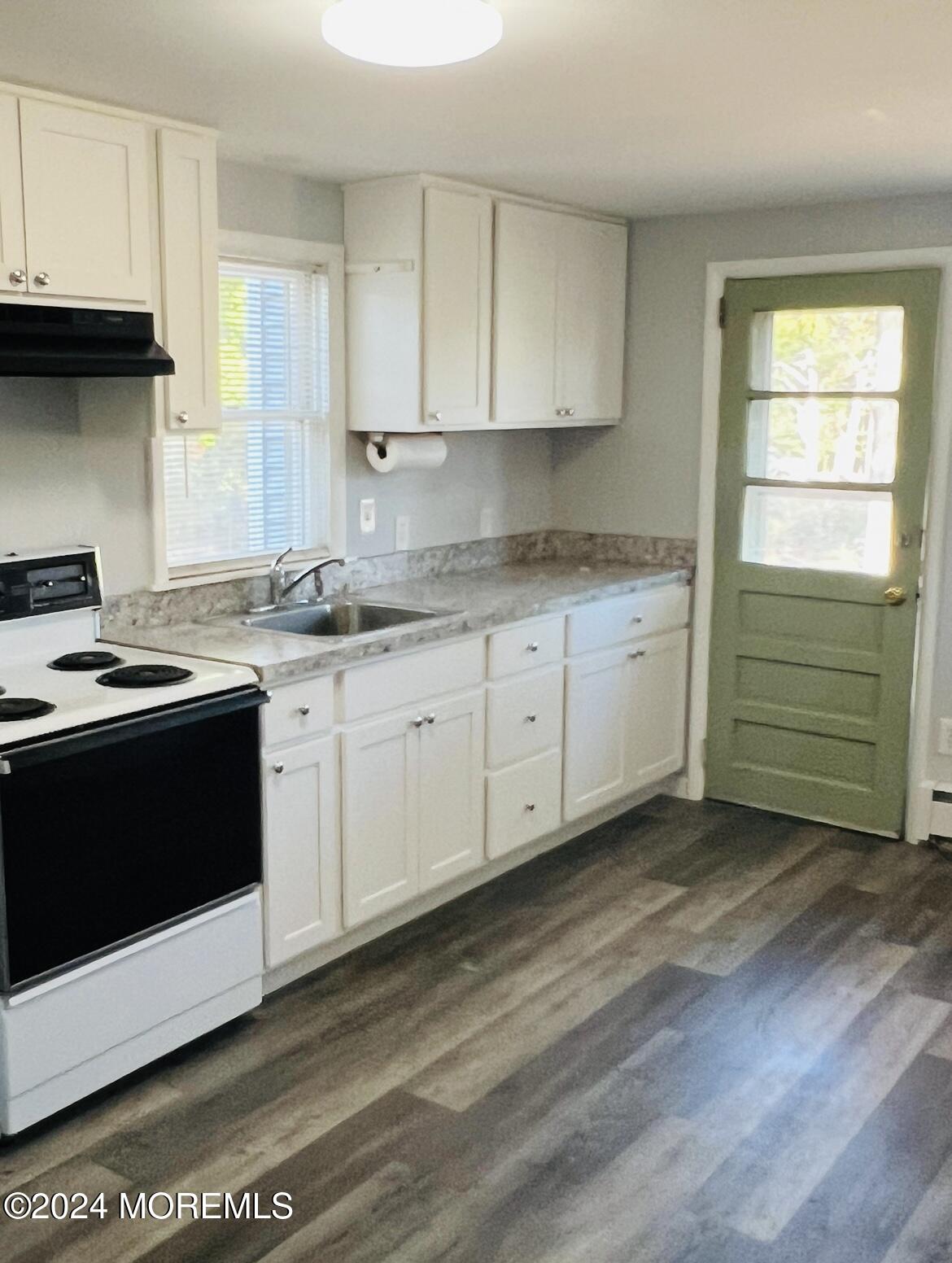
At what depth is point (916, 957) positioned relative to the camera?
11.7 feet

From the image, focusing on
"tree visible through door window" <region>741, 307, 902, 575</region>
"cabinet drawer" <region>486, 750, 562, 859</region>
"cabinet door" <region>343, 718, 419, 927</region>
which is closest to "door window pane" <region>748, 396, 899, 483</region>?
"tree visible through door window" <region>741, 307, 902, 575</region>

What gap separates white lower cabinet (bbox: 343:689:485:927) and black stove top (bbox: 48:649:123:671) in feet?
2.09

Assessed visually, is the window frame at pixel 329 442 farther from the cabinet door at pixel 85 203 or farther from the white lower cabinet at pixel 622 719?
the white lower cabinet at pixel 622 719

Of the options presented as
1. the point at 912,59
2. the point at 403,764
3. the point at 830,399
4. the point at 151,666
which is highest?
the point at 912,59

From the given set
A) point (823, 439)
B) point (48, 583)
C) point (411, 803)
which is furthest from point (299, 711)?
point (823, 439)

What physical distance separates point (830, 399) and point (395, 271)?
5.37 ft

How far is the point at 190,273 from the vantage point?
3160mm

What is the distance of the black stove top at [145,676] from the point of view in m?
2.82

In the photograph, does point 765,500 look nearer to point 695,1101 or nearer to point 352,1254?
point 695,1101

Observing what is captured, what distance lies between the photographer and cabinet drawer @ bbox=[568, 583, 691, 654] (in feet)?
14.0

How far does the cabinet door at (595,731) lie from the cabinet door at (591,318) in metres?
0.98

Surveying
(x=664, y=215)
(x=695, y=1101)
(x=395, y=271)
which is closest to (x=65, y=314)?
(x=395, y=271)

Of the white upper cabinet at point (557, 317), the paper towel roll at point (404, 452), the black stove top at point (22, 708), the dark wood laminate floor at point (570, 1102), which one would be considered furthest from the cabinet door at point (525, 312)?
the black stove top at point (22, 708)

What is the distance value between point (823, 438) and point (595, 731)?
133cm
